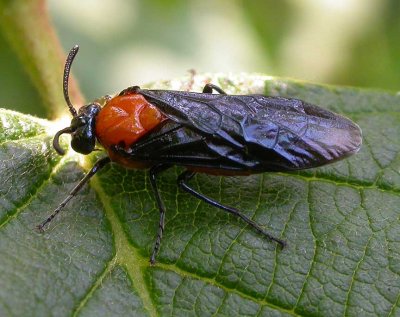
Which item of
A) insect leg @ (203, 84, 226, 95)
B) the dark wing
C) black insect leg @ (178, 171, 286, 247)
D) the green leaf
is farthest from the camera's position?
insect leg @ (203, 84, 226, 95)

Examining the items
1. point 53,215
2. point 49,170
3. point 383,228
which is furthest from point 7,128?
point 383,228

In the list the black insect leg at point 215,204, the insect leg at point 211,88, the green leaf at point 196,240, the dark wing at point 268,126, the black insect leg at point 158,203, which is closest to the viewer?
the green leaf at point 196,240

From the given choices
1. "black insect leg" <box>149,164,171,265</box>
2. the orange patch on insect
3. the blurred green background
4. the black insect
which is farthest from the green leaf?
the blurred green background

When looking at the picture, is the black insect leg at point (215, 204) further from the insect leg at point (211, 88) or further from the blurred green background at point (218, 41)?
the blurred green background at point (218, 41)

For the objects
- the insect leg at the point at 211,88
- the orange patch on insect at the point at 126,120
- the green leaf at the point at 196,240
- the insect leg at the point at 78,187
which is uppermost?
the orange patch on insect at the point at 126,120

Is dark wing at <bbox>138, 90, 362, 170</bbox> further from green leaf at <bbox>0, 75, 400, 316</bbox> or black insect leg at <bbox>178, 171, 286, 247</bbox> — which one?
black insect leg at <bbox>178, 171, 286, 247</bbox>

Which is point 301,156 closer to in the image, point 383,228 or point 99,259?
point 383,228

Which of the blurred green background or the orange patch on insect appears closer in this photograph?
the orange patch on insect

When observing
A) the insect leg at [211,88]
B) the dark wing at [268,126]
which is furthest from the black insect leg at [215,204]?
the insect leg at [211,88]
